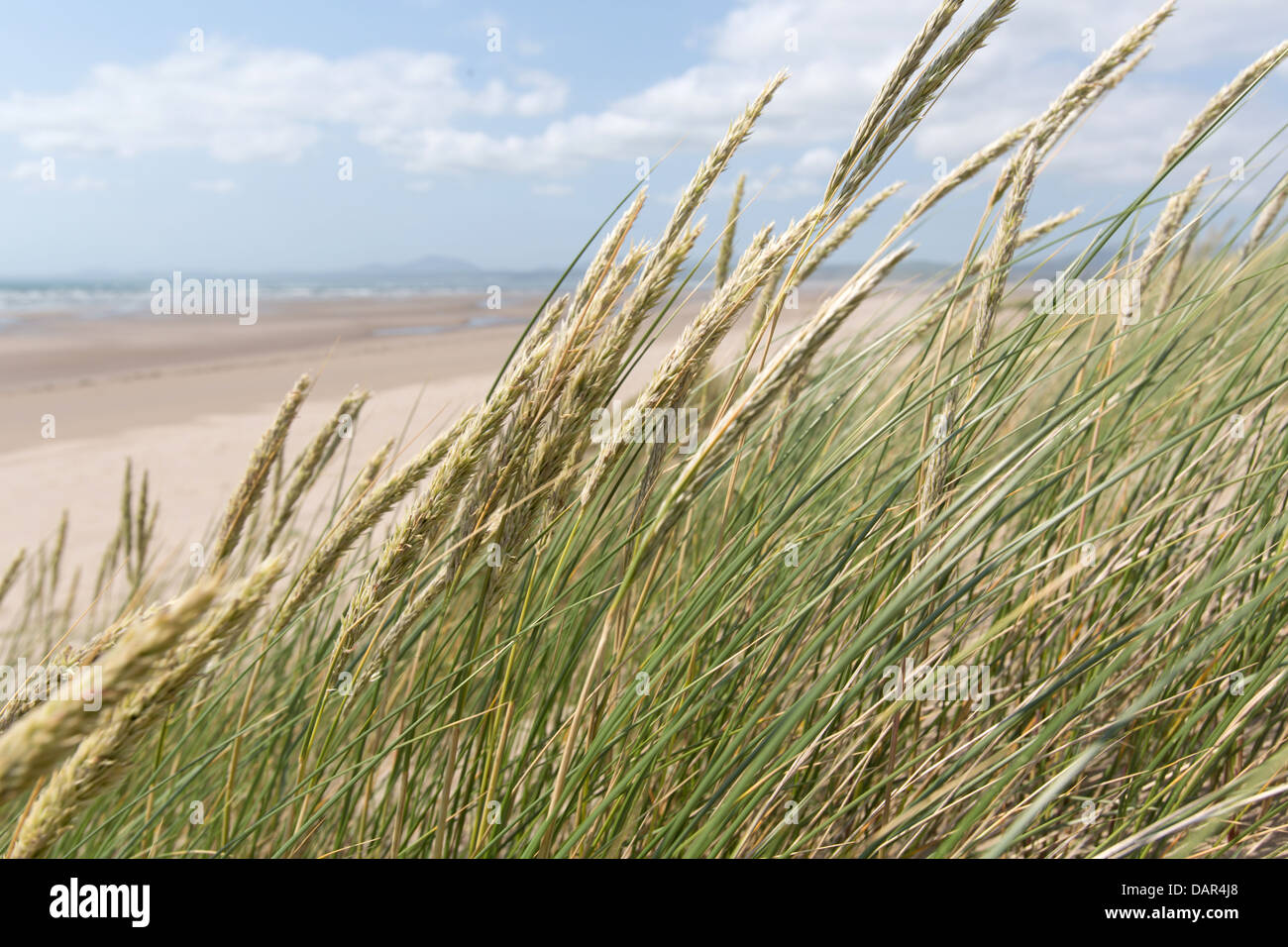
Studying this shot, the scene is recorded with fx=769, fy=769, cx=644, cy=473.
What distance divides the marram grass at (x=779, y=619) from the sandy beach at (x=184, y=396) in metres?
0.34

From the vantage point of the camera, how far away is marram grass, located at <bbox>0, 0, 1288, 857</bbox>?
0.91 m

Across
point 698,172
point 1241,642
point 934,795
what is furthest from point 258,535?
point 1241,642

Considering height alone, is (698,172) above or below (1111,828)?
above

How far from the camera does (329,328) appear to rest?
28.9 m

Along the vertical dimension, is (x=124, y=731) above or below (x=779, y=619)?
above

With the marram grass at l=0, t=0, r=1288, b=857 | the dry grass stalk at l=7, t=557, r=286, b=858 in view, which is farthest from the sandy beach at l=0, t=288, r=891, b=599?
the dry grass stalk at l=7, t=557, r=286, b=858

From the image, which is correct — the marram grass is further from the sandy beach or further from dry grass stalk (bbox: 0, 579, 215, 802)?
the sandy beach

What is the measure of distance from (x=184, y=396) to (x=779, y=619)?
1743cm

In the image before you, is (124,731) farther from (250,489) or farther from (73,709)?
(250,489)

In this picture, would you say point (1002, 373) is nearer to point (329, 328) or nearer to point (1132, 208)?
point (1132, 208)

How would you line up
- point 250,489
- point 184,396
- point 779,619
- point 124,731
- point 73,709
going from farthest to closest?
1. point 184,396
2. point 250,489
3. point 779,619
4. point 124,731
5. point 73,709

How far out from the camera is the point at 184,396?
1579cm

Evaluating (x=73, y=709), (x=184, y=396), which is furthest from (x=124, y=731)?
(x=184, y=396)
